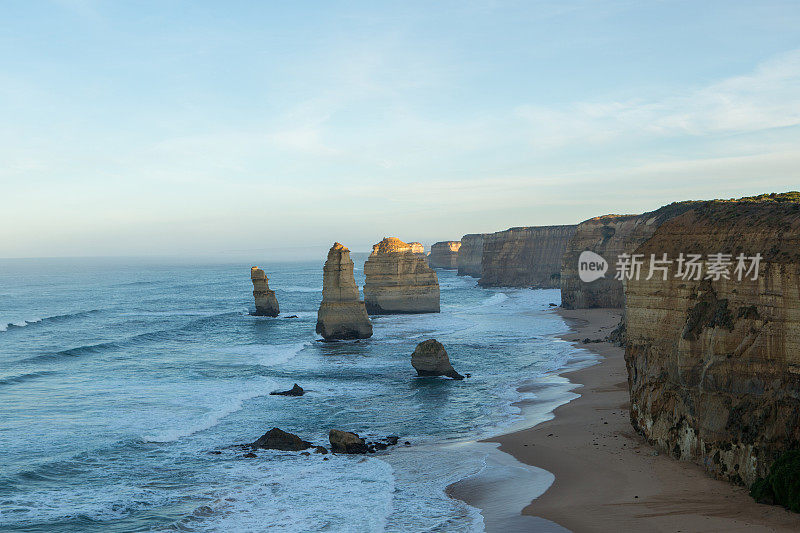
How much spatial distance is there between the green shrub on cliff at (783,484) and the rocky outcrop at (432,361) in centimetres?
2540

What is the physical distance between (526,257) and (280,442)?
110900 millimetres

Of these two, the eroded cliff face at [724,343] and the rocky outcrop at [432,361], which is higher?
the eroded cliff face at [724,343]

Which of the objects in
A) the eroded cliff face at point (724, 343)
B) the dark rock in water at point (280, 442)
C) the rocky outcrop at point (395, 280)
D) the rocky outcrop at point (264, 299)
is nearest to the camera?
the eroded cliff face at point (724, 343)

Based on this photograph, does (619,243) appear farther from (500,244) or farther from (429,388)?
(500,244)

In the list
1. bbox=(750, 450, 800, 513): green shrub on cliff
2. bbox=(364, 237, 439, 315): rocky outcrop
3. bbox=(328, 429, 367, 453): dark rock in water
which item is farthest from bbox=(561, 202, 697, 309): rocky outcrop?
bbox=(750, 450, 800, 513): green shrub on cliff

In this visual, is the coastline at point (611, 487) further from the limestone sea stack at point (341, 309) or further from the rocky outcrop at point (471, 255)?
the rocky outcrop at point (471, 255)

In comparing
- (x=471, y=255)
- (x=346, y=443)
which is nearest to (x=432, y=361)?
(x=346, y=443)

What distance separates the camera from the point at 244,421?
32812mm

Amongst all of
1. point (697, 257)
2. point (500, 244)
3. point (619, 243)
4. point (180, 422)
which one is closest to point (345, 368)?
point (180, 422)

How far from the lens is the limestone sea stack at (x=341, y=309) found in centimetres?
6116

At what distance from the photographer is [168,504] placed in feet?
70.4

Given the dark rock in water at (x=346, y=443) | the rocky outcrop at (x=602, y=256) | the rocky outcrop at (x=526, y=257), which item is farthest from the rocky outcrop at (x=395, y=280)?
the dark rock in water at (x=346, y=443)

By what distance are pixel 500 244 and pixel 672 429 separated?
4593 inches

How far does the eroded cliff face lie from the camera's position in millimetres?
18219
